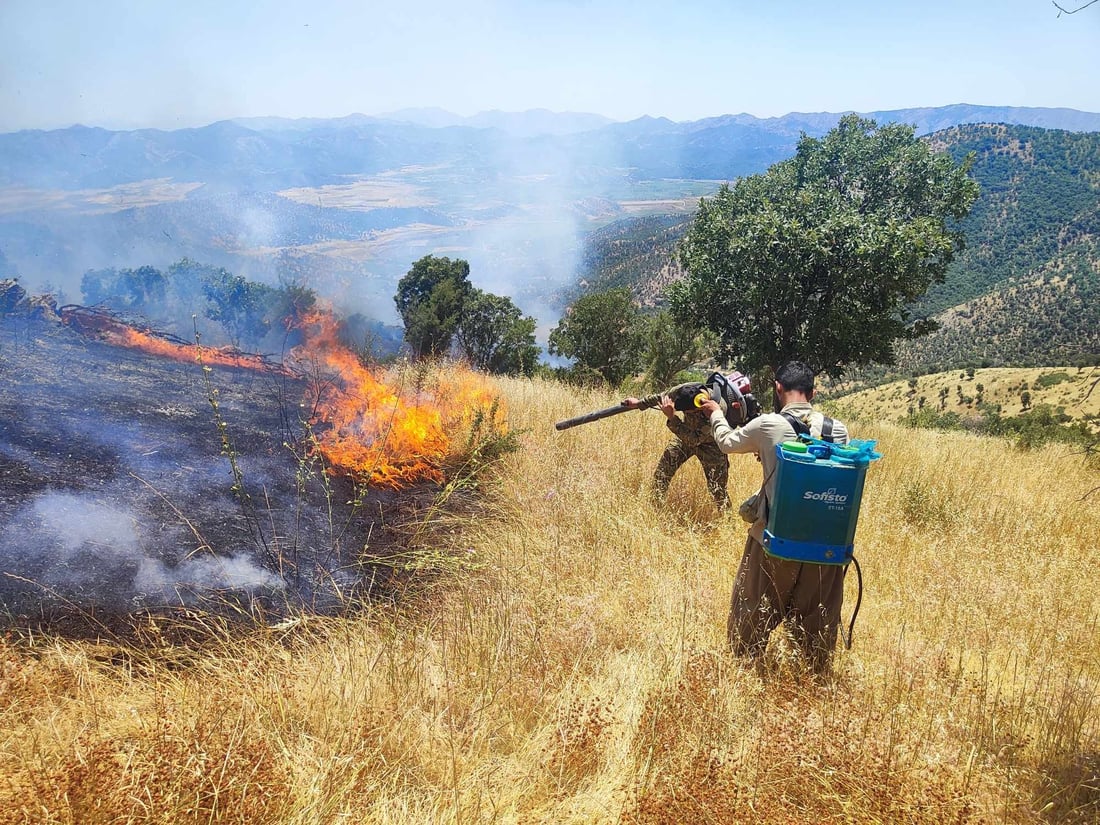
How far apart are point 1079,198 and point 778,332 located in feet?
307

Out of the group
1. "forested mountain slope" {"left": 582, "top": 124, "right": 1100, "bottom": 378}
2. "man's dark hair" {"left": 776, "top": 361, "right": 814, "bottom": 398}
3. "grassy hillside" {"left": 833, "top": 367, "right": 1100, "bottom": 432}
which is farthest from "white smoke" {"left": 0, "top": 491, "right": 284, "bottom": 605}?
"forested mountain slope" {"left": 582, "top": 124, "right": 1100, "bottom": 378}

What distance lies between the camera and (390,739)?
2557 mm

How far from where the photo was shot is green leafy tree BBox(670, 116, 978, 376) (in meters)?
8.08

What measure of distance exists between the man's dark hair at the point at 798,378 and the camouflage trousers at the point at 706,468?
1932mm

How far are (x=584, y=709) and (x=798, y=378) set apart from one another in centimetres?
205

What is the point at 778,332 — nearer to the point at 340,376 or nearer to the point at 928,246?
the point at 928,246

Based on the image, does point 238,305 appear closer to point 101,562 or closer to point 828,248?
point 101,562

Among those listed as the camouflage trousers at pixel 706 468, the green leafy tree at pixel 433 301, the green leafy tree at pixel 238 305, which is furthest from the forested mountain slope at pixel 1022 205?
the camouflage trousers at pixel 706 468

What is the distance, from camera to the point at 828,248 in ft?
26.2

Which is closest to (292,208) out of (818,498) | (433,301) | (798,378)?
(433,301)

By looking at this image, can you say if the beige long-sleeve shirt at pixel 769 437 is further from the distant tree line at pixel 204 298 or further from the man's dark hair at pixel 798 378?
the distant tree line at pixel 204 298

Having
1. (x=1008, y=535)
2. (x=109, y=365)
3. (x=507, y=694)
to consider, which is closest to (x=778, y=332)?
(x=1008, y=535)

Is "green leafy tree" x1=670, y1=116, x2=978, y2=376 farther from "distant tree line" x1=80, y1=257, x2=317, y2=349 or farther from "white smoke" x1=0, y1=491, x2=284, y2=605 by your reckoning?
"distant tree line" x1=80, y1=257, x2=317, y2=349

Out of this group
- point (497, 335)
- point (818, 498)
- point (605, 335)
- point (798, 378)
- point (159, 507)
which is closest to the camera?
point (818, 498)
